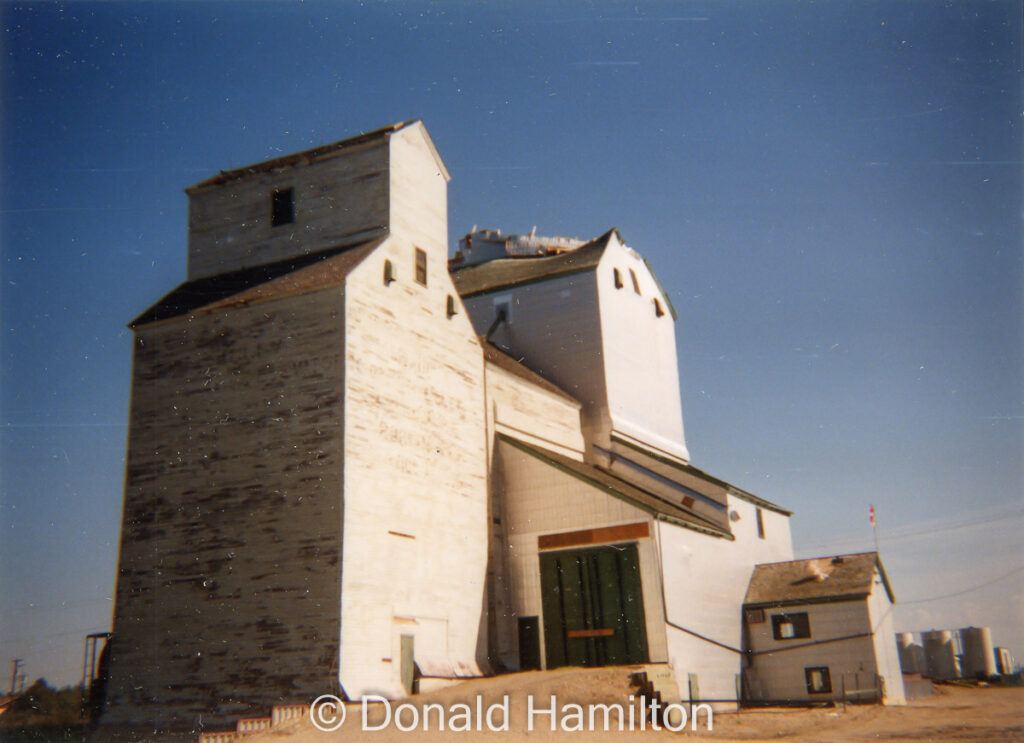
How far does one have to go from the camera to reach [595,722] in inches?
829

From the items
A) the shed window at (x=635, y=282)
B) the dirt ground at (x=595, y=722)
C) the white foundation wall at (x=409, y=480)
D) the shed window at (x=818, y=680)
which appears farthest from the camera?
the shed window at (x=635, y=282)

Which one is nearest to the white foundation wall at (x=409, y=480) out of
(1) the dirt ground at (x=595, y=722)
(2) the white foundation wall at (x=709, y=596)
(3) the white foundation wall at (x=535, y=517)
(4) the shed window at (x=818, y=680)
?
(3) the white foundation wall at (x=535, y=517)

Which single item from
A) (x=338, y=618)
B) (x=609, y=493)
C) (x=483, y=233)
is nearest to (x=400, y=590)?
(x=338, y=618)

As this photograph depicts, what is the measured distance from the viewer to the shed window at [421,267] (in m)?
28.4

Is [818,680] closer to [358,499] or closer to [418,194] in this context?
[358,499]

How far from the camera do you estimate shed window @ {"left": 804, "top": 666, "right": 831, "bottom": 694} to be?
3209cm

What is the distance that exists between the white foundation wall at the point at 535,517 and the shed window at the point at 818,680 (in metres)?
8.99

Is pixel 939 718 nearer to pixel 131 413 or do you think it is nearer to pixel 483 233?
pixel 131 413

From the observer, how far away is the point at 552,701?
21.5 meters

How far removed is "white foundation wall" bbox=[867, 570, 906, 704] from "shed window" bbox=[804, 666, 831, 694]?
5.66 feet

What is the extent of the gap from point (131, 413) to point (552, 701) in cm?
1378

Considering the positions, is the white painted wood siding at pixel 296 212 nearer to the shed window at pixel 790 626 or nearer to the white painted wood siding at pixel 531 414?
the white painted wood siding at pixel 531 414

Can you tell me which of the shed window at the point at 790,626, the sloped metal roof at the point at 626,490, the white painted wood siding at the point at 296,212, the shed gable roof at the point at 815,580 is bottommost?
the shed window at the point at 790,626

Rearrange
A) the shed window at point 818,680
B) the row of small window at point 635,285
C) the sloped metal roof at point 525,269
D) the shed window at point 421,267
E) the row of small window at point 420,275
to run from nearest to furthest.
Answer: the row of small window at point 420,275
the shed window at point 421,267
the shed window at point 818,680
the sloped metal roof at point 525,269
the row of small window at point 635,285
